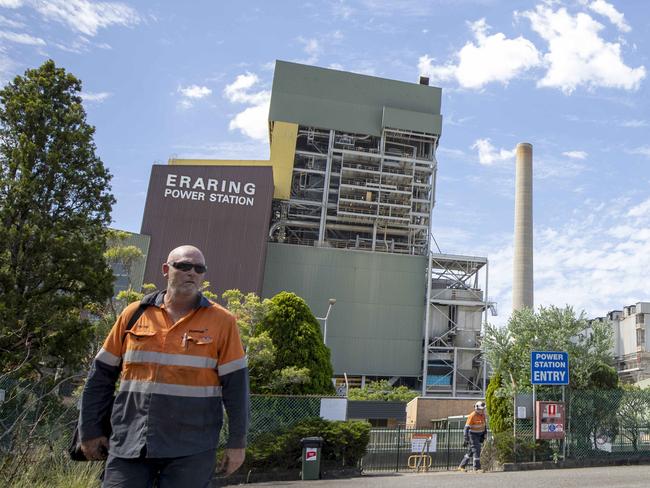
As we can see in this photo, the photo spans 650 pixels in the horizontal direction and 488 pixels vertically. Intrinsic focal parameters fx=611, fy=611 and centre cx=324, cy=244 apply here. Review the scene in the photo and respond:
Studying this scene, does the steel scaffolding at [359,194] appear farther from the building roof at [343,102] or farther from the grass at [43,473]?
the grass at [43,473]

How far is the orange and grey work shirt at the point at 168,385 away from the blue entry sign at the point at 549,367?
1351 centimetres

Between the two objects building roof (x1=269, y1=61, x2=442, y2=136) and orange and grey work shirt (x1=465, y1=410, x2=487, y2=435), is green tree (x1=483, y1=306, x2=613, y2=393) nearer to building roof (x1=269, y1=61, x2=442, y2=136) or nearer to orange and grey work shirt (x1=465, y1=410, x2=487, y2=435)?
orange and grey work shirt (x1=465, y1=410, x2=487, y2=435)

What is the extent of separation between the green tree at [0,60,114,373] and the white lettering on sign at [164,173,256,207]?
33.0 metres

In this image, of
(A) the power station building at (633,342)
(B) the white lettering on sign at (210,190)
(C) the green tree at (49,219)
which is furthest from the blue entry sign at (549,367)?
(A) the power station building at (633,342)

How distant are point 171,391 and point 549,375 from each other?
1412 centimetres

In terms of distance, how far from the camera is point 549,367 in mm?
15523

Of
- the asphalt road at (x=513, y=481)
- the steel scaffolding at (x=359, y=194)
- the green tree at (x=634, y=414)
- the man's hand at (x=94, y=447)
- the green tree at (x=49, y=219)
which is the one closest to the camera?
the man's hand at (x=94, y=447)

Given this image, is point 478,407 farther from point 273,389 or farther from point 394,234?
point 394,234

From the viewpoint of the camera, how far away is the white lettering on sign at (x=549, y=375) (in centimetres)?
1546

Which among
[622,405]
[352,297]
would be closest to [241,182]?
[352,297]

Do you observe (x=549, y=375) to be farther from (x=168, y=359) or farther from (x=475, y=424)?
(x=168, y=359)

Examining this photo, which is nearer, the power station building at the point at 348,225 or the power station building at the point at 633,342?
the power station building at the point at 348,225

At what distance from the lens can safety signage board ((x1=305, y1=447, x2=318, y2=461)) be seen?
499 inches

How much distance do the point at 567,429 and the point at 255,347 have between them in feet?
29.0
